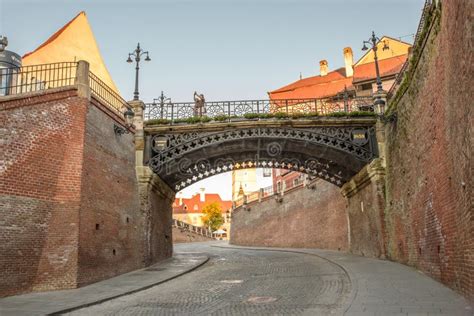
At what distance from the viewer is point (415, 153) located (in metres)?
14.3

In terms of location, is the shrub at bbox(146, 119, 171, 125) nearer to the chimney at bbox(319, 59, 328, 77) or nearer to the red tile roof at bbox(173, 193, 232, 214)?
the chimney at bbox(319, 59, 328, 77)

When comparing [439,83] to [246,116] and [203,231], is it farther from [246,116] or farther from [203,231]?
[203,231]

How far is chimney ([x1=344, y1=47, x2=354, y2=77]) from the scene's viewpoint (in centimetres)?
5112

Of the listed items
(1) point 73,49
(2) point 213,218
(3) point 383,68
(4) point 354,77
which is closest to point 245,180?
(2) point 213,218

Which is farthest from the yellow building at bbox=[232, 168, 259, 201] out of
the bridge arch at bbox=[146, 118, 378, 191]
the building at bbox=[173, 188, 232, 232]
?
the bridge arch at bbox=[146, 118, 378, 191]

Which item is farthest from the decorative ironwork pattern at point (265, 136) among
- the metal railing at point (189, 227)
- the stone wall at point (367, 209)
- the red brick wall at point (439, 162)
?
the metal railing at point (189, 227)

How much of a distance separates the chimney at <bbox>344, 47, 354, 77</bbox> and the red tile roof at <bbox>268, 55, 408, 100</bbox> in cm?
106

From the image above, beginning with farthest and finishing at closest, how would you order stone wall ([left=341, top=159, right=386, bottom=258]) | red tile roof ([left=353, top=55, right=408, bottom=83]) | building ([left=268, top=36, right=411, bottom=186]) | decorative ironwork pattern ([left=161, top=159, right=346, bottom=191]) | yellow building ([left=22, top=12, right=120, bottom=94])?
building ([left=268, top=36, right=411, bottom=186]), red tile roof ([left=353, top=55, right=408, bottom=83]), yellow building ([left=22, top=12, right=120, bottom=94]), decorative ironwork pattern ([left=161, top=159, right=346, bottom=191]), stone wall ([left=341, top=159, right=386, bottom=258])

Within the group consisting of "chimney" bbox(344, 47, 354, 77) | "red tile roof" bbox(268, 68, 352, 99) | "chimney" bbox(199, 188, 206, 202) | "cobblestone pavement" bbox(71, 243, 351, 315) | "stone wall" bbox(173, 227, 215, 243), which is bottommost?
"cobblestone pavement" bbox(71, 243, 351, 315)

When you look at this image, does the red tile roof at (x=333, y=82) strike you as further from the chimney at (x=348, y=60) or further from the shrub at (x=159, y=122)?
the shrub at (x=159, y=122)

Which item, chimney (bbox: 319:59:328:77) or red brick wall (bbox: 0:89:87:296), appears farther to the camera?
chimney (bbox: 319:59:328:77)

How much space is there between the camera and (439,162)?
11.6m

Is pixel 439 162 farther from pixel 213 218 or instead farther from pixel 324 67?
pixel 213 218

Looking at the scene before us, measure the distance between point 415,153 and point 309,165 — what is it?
10.6 meters
